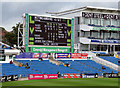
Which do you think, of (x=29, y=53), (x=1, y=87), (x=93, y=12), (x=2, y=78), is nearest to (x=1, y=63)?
(x=29, y=53)

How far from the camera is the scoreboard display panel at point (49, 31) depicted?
41781 mm

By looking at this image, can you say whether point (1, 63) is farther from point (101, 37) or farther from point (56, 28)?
point (101, 37)

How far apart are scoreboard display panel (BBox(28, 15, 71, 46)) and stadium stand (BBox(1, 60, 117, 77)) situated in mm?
3903

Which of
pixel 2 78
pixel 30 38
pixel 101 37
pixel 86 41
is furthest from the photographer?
pixel 101 37

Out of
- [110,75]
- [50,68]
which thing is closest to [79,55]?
[110,75]

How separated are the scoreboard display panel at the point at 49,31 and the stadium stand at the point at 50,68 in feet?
12.8

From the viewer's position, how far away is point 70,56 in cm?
4741

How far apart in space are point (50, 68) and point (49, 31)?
7.55 meters

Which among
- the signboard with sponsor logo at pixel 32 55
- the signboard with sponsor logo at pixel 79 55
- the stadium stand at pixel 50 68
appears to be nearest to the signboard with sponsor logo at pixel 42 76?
the stadium stand at pixel 50 68

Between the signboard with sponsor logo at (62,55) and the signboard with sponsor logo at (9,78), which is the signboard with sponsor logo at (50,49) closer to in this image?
the signboard with sponsor logo at (62,55)

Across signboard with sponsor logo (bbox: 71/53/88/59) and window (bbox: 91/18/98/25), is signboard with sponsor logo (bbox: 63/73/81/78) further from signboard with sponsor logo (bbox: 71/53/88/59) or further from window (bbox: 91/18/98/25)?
window (bbox: 91/18/98/25)

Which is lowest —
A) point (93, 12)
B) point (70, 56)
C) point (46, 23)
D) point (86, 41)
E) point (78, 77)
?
point (78, 77)

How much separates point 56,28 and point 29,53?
7.25 meters

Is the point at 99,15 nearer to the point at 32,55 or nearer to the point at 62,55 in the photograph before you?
the point at 62,55
